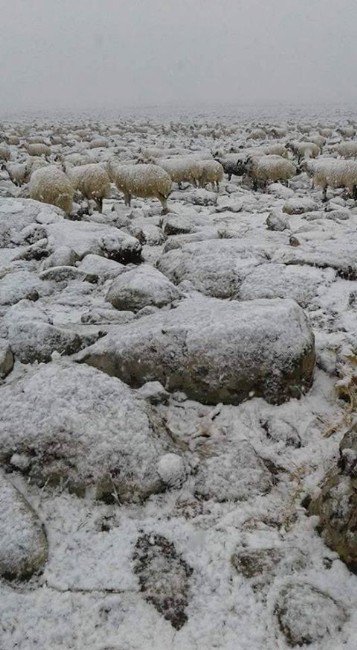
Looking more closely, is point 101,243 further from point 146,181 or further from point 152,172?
point 152,172

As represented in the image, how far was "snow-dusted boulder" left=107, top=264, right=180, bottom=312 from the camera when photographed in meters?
5.71

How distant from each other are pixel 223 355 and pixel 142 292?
187 cm

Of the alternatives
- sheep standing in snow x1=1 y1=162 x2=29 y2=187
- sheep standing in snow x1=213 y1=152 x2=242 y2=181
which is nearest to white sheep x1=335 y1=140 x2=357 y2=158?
sheep standing in snow x1=213 y1=152 x2=242 y2=181

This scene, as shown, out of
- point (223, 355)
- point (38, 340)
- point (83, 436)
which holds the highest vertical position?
point (223, 355)

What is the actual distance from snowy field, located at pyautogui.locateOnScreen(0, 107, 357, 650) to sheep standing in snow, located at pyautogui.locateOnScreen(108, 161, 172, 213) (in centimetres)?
523

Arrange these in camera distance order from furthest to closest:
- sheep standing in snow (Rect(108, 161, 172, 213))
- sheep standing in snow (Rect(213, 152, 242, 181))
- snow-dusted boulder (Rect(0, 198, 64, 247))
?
sheep standing in snow (Rect(213, 152, 242, 181)) < sheep standing in snow (Rect(108, 161, 172, 213)) < snow-dusted boulder (Rect(0, 198, 64, 247))

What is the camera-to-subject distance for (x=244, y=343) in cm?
429

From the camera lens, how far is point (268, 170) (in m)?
15.5

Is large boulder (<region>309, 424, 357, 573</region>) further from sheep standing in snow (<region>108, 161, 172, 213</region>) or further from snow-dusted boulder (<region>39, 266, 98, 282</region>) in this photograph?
sheep standing in snow (<region>108, 161, 172, 213</region>)

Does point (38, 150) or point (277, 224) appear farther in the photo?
point (38, 150)

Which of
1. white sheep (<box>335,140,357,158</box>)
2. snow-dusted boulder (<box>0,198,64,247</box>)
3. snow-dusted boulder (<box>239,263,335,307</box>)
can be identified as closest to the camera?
snow-dusted boulder (<box>239,263,335,307</box>)

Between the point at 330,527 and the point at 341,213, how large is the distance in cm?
921

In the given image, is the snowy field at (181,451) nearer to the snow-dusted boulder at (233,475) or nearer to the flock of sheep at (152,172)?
the snow-dusted boulder at (233,475)

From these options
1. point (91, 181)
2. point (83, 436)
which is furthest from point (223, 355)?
point (91, 181)
